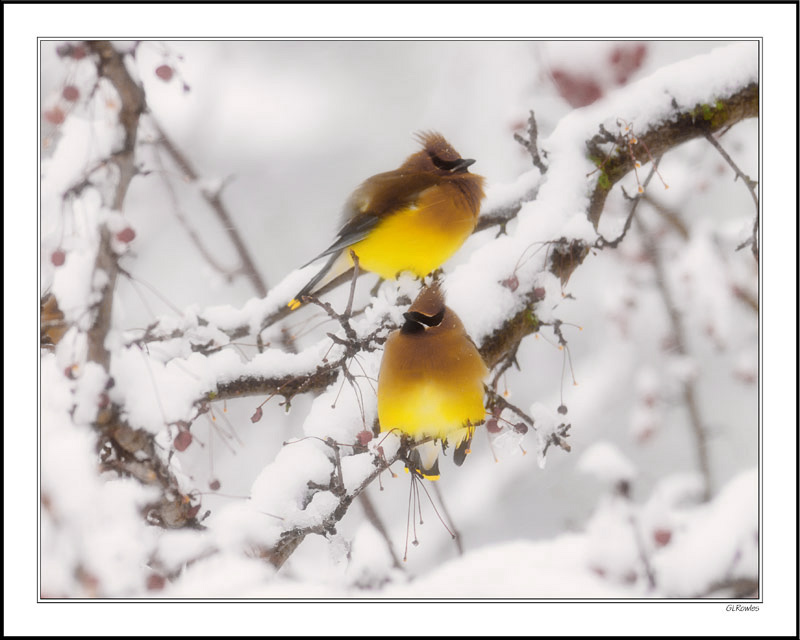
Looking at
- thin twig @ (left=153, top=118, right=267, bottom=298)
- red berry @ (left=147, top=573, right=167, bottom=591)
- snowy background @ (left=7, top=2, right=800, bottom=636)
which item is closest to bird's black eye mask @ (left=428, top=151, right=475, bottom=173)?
snowy background @ (left=7, top=2, right=800, bottom=636)

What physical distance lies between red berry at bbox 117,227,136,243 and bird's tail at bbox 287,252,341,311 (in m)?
0.42

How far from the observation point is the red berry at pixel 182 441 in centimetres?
143

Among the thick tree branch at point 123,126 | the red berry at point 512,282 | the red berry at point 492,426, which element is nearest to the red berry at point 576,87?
the red berry at point 512,282

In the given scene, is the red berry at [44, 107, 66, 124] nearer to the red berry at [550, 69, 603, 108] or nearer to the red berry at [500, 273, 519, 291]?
the red berry at [500, 273, 519, 291]

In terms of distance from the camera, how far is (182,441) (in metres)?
1.44

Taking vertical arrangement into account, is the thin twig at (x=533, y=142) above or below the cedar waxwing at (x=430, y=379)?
above

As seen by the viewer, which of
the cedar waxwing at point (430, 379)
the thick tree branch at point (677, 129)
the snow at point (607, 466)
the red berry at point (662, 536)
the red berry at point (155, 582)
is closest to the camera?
the cedar waxwing at point (430, 379)

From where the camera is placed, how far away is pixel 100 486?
147 cm

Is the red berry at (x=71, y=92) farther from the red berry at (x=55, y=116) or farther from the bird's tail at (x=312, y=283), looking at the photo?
the bird's tail at (x=312, y=283)

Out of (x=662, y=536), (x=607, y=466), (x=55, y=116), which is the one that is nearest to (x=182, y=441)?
(x=55, y=116)

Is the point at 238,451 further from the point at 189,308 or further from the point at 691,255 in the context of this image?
the point at 691,255

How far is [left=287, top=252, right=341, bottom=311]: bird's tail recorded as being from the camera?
5.31ft

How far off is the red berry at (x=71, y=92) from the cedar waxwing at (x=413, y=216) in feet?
2.24

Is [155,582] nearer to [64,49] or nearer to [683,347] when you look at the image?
[64,49]
